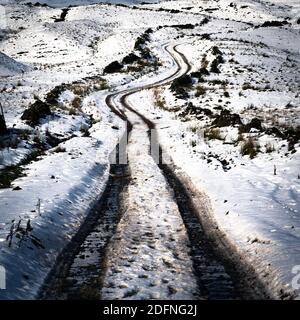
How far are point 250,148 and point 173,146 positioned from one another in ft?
14.0

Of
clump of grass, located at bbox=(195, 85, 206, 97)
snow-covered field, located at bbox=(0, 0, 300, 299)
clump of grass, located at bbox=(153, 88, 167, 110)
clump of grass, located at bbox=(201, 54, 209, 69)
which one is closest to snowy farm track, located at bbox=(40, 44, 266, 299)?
snow-covered field, located at bbox=(0, 0, 300, 299)

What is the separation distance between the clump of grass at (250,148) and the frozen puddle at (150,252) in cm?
425

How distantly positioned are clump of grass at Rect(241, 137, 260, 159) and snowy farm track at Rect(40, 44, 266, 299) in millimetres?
3626

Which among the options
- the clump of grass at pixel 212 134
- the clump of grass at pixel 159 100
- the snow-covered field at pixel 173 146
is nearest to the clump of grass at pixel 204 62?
the snow-covered field at pixel 173 146

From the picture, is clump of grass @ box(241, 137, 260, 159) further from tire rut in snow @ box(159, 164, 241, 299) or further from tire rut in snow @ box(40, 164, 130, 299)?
tire rut in snow @ box(40, 164, 130, 299)

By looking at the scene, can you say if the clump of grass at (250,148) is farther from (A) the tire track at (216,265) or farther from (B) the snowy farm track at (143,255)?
(A) the tire track at (216,265)

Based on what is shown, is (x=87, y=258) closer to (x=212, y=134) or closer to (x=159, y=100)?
(x=212, y=134)

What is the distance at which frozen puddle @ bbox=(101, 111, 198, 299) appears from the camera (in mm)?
6266

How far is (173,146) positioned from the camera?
17.7m

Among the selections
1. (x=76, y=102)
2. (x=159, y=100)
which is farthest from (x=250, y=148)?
(x=76, y=102)

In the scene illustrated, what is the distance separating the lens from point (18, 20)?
304ft

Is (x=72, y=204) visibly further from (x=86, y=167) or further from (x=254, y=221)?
(x=254, y=221)

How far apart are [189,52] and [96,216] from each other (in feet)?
184
